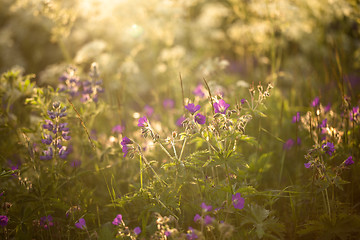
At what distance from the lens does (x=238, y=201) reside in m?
1.58

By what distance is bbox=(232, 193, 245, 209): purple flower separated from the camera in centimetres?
157

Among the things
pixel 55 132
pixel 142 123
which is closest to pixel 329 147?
pixel 142 123

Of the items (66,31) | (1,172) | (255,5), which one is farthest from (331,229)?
(66,31)

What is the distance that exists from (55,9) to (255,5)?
2.52 meters

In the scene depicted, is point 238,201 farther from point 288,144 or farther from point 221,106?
point 288,144

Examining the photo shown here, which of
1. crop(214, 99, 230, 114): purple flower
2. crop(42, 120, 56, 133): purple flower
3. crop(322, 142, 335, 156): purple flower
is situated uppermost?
crop(214, 99, 230, 114): purple flower

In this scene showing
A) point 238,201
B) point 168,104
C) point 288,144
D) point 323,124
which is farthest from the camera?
point 168,104

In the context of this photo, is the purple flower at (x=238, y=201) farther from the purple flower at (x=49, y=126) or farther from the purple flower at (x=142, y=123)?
the purple flower at (x=49, y=126)

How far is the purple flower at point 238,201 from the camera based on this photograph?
157 cm

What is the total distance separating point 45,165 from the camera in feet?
8.02

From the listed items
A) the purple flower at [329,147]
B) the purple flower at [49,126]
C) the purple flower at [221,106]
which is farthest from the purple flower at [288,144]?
the purple flower at [49,126]

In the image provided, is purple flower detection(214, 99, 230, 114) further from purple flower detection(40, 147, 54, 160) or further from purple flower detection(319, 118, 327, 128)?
purple flower detection(40, 147, 54, 160)

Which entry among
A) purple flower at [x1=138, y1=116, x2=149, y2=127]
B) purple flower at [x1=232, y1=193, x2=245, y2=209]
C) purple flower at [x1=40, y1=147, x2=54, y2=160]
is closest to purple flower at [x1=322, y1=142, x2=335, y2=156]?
purple flower at [x1=232, y1=193, x2=245, y2=209]

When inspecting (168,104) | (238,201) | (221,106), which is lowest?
(168,104)
